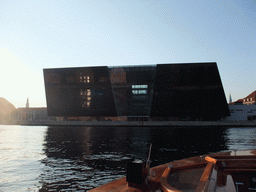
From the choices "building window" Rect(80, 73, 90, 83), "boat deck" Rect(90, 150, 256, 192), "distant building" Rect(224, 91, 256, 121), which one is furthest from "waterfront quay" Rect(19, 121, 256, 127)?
"boat deck" Rect(90, 150, 256, 192)

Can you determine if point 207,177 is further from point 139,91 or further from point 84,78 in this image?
point 84,78

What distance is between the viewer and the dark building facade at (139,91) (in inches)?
3401

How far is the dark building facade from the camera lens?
283 feet

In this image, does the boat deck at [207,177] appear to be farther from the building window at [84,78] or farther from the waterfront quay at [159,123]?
the building window at [84,78]

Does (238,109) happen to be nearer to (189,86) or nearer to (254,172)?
(189,86)

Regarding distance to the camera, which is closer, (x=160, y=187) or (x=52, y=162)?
(x=160, y=187)

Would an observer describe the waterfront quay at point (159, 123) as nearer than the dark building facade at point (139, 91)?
No

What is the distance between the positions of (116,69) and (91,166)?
80338 mm

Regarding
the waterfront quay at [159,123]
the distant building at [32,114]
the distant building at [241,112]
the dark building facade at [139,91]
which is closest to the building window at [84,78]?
the dark building facade at [139,91]

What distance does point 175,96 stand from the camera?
287ft

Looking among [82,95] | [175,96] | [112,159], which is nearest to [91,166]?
[112,159]

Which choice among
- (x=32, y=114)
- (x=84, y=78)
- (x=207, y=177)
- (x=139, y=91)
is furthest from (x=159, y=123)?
(x=32, y=114)

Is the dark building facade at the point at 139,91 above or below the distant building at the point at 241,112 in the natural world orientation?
above

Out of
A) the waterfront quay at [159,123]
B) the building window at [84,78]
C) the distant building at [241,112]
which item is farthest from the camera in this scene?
the building window at [84,78]
